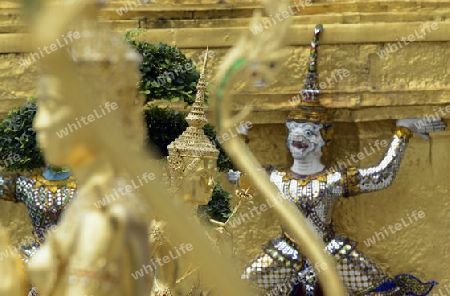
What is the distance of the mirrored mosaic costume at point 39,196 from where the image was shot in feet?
19.9

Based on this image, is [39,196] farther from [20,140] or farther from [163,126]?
[163,126]

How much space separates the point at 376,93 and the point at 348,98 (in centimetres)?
16

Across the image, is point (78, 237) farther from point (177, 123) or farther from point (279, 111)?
point (279, 111)

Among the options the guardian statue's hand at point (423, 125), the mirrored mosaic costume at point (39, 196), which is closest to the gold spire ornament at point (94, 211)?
the mirrored mosaic costume at point (39, 196)

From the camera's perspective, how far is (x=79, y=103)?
234cm

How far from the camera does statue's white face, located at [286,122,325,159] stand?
20.9ft

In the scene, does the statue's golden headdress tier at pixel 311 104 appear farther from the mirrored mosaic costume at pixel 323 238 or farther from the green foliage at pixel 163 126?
the green foliage at pixel 163 126

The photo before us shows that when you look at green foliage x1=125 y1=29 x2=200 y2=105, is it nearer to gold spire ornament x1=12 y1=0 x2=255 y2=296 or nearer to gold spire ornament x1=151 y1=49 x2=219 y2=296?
gold spire ornament x1=151 y1=49 x2=219 y2=296

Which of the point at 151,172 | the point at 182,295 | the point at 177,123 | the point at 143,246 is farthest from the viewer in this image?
the point at 177,123

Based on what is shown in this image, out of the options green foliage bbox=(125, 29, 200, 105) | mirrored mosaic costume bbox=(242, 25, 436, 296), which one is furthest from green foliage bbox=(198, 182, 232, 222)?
mirrored mosaic costume bbox=(242, 25, 436, 296)

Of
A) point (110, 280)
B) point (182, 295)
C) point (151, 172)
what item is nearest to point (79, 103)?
point (151, 172)

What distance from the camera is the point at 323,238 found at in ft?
20.9

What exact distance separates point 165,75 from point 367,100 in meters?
1.72

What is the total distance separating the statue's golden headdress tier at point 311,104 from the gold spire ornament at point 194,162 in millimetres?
2017
